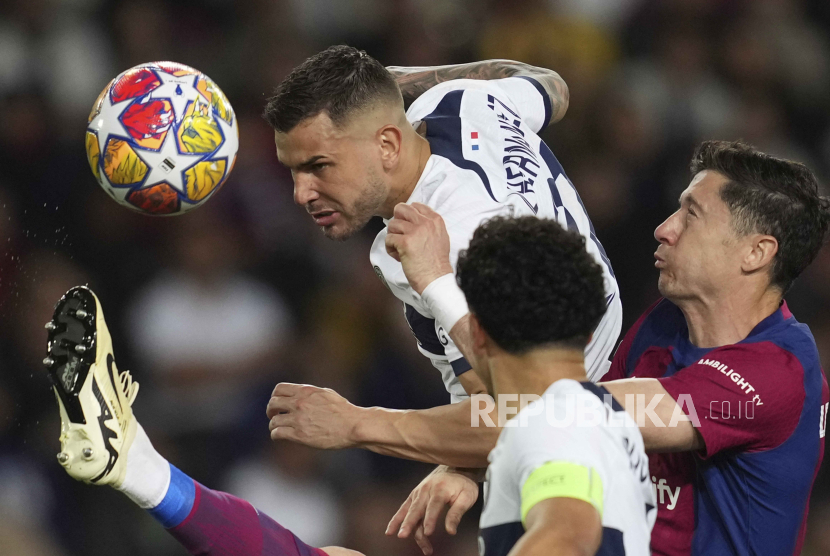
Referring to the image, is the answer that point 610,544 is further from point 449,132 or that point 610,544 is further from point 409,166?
A: point 449,132

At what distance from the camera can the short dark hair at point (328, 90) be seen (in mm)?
3379

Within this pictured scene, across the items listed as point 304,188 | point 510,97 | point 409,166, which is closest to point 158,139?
Result: point 304,188

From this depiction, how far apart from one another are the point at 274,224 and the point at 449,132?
2.24 m

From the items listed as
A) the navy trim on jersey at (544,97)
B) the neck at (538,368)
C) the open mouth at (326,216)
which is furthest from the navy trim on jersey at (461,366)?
the navy trim on jersey at (544,97)

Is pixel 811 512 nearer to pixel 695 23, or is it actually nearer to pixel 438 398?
pixel 438 398

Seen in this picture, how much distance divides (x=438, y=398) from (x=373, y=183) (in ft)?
7.14

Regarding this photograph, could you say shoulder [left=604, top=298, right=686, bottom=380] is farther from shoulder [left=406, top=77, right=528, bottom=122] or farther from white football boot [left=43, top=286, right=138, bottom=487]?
white football boot [left=43, top=286, right=138, bottom=487]

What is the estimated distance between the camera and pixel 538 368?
81.4 inches

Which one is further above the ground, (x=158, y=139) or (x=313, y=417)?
(x=158, y=139)

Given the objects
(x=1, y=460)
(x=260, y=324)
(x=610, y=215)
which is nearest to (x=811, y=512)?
(x=610, y=215)

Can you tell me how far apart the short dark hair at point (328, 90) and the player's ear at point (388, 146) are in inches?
4.7

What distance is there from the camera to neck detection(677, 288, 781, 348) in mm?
3141

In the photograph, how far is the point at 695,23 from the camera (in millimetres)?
6367

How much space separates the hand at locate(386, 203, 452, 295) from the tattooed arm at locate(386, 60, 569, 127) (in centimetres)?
139
